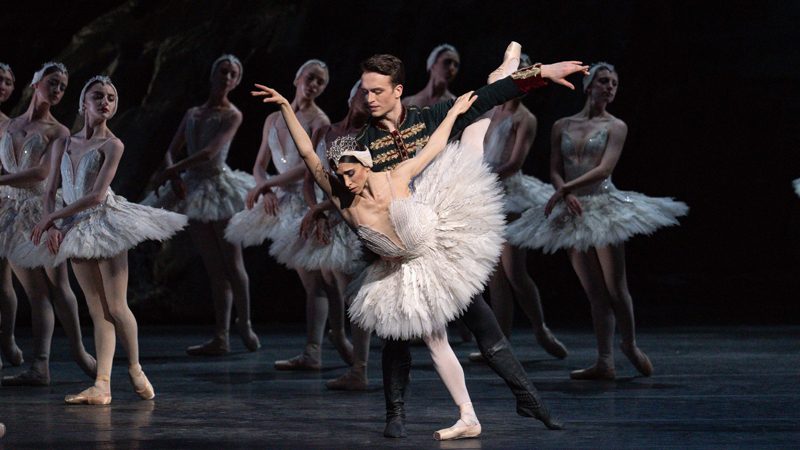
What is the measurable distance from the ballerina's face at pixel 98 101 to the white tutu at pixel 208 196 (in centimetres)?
172

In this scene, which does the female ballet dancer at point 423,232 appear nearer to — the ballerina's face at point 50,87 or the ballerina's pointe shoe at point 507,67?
the ballerina's pointe shoe at point 507,67

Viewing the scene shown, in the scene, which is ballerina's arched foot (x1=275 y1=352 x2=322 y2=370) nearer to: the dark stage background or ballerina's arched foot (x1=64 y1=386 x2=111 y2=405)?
ballerina's arched foot (x1=64 y1=386 x2=111 y2=405)

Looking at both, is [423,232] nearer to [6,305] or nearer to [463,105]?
[463,105]

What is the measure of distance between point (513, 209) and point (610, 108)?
3390 millimetres

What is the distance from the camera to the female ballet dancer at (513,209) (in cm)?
554

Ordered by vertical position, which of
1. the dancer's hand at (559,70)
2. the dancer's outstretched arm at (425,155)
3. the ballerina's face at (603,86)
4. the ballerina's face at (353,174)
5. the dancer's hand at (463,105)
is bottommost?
the ballerina's face at (353,174)

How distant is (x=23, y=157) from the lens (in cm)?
496

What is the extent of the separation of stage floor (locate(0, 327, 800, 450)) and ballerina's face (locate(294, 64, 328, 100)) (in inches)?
60.8

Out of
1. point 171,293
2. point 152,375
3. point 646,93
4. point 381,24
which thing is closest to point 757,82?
point 646,93

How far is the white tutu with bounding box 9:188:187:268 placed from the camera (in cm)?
411

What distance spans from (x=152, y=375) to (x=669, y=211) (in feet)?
9.06

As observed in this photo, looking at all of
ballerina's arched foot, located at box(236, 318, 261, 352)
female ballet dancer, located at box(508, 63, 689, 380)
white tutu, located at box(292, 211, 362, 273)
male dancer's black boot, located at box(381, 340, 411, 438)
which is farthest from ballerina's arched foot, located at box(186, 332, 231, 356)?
male dancer's black boot, located at box(381, 340, 411, 438)

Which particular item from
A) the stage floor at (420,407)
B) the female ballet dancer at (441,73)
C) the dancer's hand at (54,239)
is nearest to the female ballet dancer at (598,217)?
the stage floor at (420,407)

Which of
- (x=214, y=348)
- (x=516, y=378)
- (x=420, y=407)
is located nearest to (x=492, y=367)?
(x=516, y=378)
